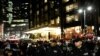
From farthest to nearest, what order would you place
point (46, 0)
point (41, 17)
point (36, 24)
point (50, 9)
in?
point (36, 24) → point (41, 17) → point (46, 0) → point (50, 9)

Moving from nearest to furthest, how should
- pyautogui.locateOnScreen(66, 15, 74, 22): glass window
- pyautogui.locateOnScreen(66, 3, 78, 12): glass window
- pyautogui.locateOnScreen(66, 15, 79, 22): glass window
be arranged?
pyautogui.locateOnScreen(66, 15, 79, 22): glass window, pyautogui.locateOnScreen(66, 3, 78, 12): glass window, pyautogui.locateOnScreen(66, 15, 74, 22): glass window

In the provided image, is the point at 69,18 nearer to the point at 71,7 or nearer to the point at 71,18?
the point at 71,18

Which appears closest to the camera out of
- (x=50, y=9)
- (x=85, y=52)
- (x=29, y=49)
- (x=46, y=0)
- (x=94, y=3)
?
(x=85, y=52)

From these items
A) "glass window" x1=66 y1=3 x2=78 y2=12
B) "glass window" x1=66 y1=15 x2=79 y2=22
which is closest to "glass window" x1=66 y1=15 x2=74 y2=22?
"glass window" x1=66 y1=15 x2=79 y2=22

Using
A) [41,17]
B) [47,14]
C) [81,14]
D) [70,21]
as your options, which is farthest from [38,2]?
[81,14]

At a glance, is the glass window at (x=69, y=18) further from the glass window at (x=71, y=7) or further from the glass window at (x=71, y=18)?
the glass window at (x=71, y=7)

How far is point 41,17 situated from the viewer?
121 metres

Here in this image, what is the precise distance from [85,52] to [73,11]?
67893mm

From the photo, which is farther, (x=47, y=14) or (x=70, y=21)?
(x=47, y=14)

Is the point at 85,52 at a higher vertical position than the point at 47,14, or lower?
higher

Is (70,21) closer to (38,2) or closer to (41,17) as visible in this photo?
(41,17)

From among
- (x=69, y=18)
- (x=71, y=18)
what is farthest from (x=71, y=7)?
(x=69, y=18)

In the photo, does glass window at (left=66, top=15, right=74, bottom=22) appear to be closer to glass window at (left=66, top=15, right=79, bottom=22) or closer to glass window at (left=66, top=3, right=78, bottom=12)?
glass window at (left=66, top=15, right=79, bottom=22)

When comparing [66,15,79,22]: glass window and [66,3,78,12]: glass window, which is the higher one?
[66,3,78,12]: glass window
